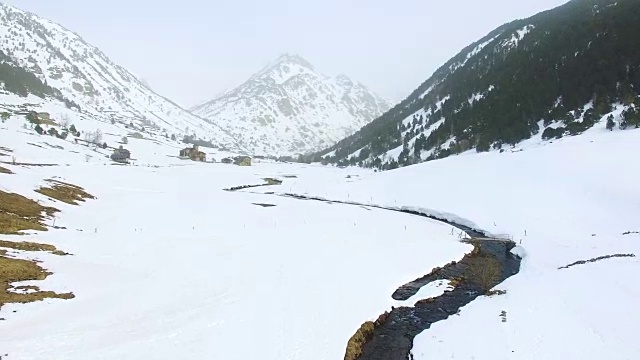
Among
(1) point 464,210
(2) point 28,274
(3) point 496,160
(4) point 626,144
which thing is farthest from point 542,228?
(2) point 28,274

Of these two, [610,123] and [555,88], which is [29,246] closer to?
[610,123]

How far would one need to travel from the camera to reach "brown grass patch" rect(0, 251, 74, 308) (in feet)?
80.6

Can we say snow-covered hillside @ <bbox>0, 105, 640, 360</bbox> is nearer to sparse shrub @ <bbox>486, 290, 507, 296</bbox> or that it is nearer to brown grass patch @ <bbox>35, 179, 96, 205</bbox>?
sparse shrub @ <bbox>486, 290, 507, 296</bbox>

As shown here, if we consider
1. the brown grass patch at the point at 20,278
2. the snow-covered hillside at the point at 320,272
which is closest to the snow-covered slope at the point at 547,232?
the snow-covered hillside at the point at 320,272

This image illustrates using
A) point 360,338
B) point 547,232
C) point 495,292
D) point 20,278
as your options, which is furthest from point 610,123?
point 20,278

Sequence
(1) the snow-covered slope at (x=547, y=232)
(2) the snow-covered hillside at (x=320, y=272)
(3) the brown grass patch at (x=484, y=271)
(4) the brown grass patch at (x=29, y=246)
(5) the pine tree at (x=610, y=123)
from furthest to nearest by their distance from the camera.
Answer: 1. (5) the pine tree at (x=610, y=123)
2. (3) the brown grass patch at (x=484, y=271)
3. (4) the brown grass patch at (x=29, y=246)
4. (1) the snow-covered slope at (x=547, y=232)
5. (2) the snow-covered hillside at (x=320, y=272)

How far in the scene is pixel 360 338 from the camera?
1008 inches

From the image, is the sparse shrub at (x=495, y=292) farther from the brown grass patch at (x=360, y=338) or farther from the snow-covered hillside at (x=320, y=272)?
the brown grass patch at (x=360, y=338)

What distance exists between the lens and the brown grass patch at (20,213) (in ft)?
124

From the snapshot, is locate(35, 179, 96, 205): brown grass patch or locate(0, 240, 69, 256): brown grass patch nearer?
locate(0, 240, 69, 256): brown grass patch

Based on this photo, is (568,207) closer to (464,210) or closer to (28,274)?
(464,210)

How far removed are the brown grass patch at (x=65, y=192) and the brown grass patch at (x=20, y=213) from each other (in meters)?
7.59

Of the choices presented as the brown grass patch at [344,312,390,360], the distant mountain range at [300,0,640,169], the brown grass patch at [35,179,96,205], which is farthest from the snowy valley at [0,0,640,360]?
the distant mountain range at [300,0,640,169]

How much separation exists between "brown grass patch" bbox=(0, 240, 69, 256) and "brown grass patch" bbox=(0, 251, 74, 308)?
2.25 meters
